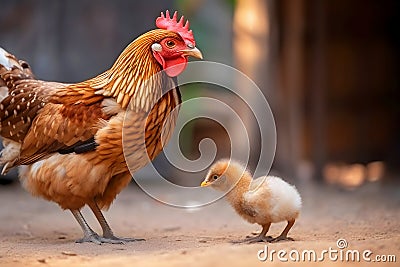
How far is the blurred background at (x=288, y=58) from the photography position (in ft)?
30.0

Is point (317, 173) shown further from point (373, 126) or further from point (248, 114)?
point (373, 126)

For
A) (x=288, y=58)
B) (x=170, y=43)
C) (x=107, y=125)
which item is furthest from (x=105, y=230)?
(x=288, y=58)

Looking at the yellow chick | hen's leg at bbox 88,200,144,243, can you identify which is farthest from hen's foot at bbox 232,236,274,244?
hen's leg at bbox 88,200,144,243

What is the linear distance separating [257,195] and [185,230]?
4.44 ft

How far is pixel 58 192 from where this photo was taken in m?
5.01

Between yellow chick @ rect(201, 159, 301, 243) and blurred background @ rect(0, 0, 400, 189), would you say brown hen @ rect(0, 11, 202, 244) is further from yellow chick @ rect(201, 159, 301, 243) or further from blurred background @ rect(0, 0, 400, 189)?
blurred background @ rect(0, 0, 400, 189)

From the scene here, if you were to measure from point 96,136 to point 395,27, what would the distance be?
8363mm

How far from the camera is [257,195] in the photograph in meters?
4.83

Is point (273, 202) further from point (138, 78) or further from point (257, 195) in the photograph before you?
point (138, 78)

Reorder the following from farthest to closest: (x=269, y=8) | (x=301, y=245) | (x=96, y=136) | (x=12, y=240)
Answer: (x=269, y=8)
(x=12, y=240)
(x=96, y=136)
(x=301, y=245)

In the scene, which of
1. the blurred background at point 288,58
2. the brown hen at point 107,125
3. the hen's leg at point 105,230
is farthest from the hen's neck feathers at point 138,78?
the blurred background at point 288,58

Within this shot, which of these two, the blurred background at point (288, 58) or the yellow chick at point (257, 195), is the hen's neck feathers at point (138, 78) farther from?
the blurred background at point (288, 58)

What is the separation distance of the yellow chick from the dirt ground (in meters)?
0.22

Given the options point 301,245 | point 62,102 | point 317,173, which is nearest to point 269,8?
point 317,173
